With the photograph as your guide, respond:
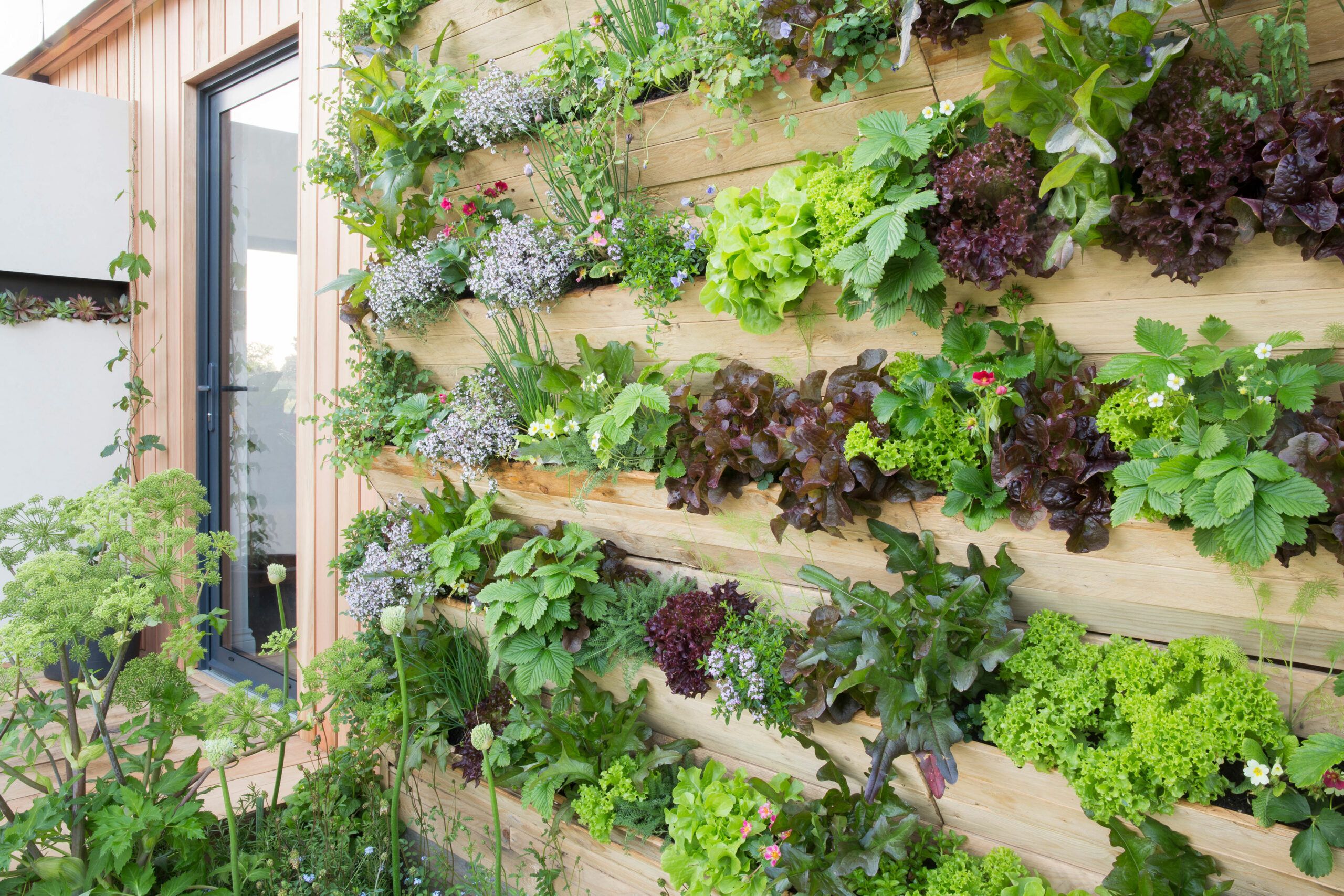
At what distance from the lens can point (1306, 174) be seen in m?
1.15

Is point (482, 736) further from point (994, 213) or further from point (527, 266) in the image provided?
point (994, 213)

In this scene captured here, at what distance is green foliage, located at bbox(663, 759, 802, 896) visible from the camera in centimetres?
171

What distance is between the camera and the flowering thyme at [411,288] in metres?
2.43

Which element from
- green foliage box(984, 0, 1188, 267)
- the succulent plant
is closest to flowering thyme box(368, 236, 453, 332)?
green foliage box(984, 0, 1188, 267)

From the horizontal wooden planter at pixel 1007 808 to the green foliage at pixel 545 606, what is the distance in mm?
208

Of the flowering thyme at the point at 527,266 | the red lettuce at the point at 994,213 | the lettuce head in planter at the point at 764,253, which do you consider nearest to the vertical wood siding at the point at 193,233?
the flowering thyme at the point at 527,266

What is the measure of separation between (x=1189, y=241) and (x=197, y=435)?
4256 millimetres

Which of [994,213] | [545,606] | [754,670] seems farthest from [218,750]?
[994,213]

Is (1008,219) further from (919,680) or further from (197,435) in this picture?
(197,435)

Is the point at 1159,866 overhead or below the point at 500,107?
below

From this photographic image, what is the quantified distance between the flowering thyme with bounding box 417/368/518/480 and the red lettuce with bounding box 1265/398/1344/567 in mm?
1742

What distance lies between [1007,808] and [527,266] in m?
1.67

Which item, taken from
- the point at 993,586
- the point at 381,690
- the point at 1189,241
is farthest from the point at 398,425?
the point at 1189,241

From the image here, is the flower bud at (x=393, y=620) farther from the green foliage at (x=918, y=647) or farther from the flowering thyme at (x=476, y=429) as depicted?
the green foliage at (x=918, y=647)
